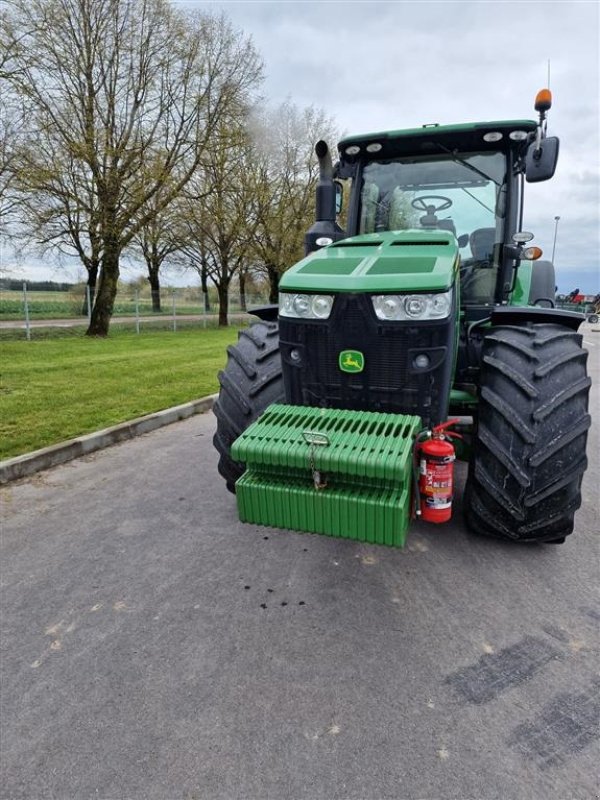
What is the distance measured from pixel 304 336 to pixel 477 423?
47.7 inches

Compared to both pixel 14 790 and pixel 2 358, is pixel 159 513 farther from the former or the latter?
pixel 2 358

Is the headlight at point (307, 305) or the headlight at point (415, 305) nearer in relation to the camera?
the headlight at point (415, 305)

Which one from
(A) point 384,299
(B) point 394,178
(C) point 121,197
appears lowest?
(A) point 384,299

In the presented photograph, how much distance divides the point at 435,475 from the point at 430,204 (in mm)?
2490

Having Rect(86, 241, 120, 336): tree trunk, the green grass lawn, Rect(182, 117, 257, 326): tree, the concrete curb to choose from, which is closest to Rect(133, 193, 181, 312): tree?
Rect(182, 117, 257, 326): tree

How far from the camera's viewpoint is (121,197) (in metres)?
16.6

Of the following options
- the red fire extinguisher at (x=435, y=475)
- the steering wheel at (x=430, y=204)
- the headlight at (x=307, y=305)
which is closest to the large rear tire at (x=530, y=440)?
the red fire extinguisher at (x=435, y=475)

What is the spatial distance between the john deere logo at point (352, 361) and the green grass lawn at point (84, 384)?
3569 millimetres

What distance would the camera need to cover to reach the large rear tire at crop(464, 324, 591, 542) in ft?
9.61

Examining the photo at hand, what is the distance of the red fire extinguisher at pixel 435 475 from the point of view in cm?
265

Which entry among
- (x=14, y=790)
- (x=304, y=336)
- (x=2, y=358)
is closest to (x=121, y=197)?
(x=2, y=358)

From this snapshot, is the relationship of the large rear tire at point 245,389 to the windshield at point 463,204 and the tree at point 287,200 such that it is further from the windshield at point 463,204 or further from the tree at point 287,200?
the tree at point 287,200

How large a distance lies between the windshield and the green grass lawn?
406cm

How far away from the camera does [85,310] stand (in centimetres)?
2139
